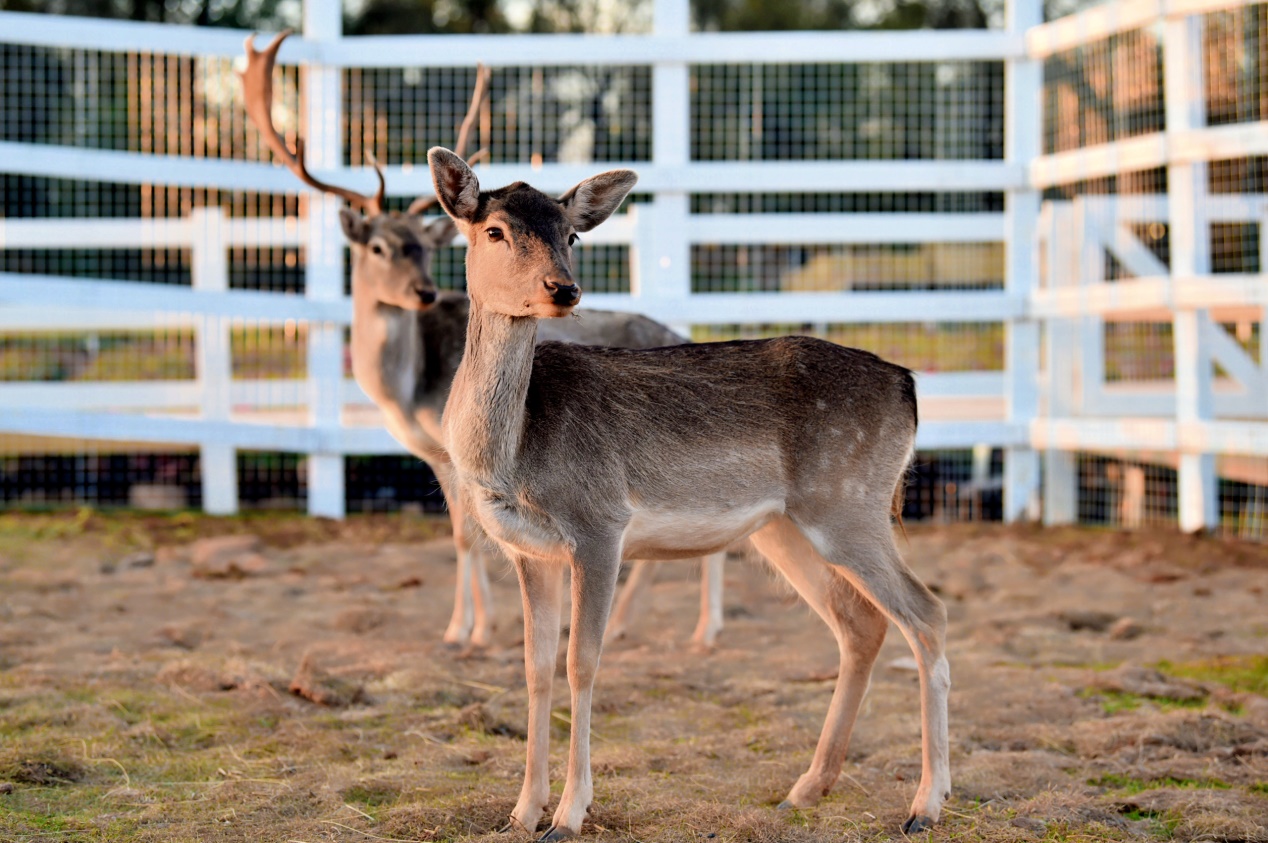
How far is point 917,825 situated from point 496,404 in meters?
1.73

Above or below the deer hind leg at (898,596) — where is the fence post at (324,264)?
above

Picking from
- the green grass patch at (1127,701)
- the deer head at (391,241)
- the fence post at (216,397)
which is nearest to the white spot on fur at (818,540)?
the green grass patch at (1127,701)

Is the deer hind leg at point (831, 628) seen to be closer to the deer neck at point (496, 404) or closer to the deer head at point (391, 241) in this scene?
the deer neck at point (496, 404)

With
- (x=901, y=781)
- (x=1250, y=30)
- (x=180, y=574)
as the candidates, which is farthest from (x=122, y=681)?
(x=1250, y=30)

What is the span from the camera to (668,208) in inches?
386

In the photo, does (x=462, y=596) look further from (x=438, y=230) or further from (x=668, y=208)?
(x=668, y=208)

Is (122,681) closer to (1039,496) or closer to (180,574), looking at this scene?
(180,574)

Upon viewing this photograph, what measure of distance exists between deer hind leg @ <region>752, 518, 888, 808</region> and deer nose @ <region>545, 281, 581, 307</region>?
1104 millimetres

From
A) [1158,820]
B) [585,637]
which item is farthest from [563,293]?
[1158,820]

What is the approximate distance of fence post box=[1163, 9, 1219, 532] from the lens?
8.80 m

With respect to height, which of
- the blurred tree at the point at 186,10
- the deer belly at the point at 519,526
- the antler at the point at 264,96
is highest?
the blurred tree at the point at 186,10

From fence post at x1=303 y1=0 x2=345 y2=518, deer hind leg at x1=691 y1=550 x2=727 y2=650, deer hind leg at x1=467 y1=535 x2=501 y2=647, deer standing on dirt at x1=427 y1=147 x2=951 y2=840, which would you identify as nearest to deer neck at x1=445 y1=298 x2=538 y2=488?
deer standing on dirt at x1=427 y1=147 x2=951 y2=840

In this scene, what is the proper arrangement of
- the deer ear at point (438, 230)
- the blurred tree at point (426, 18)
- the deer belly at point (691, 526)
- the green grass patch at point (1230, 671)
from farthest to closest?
the blurred tree at point (426, 18) → the deer ear at point (438, 230) → the green grass patch at point (1230, 671) → the deer belly at point (691, 526)

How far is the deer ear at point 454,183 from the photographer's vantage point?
13.1 feet
